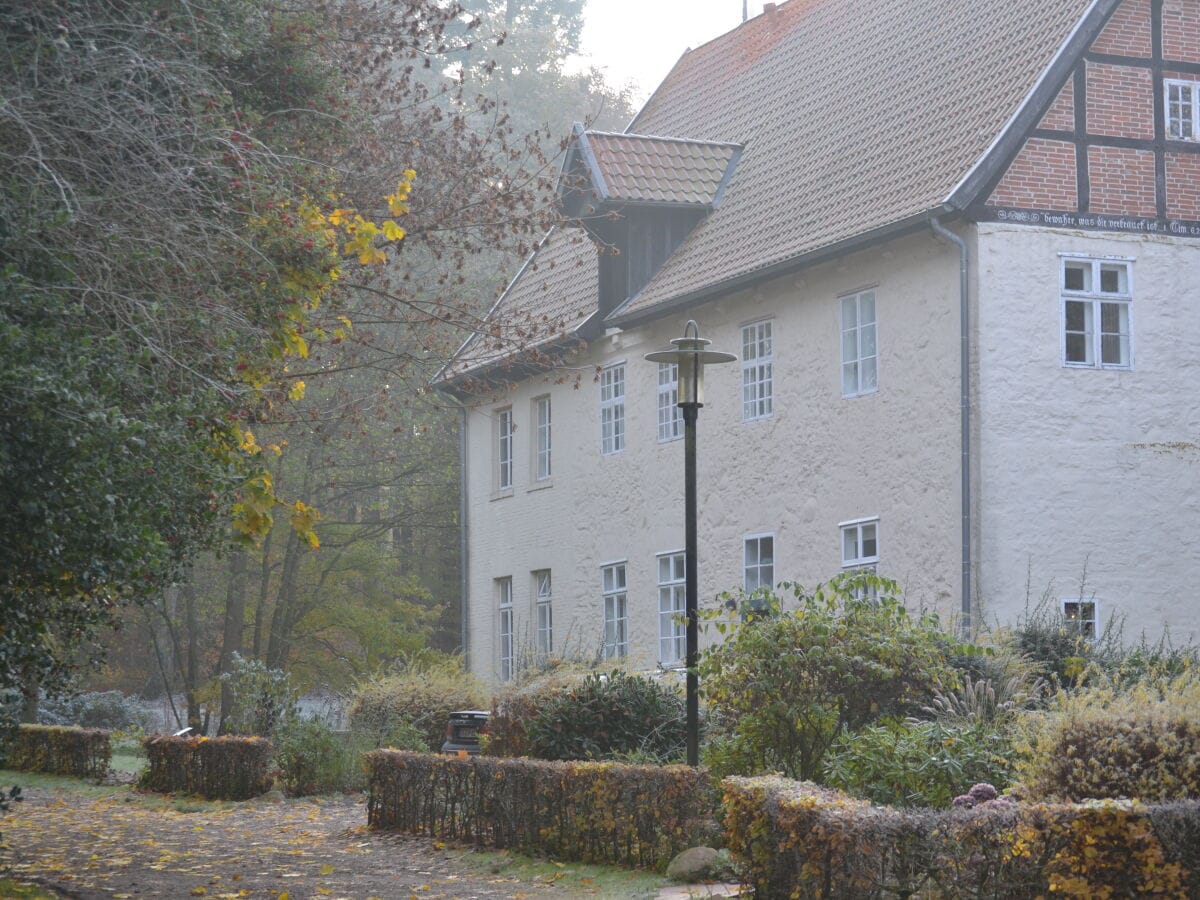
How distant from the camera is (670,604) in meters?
24.4

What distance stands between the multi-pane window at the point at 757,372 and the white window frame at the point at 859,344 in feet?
5.32

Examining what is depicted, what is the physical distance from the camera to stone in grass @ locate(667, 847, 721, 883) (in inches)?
432

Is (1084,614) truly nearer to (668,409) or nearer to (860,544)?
(860,544)

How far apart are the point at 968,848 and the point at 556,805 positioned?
5.27 m

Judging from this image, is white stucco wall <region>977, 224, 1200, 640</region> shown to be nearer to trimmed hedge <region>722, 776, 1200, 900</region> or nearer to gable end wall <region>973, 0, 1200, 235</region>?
gable end wall <region>973, 0, 1200, 235</region>

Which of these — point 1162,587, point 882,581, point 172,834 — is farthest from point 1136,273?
point 172,834

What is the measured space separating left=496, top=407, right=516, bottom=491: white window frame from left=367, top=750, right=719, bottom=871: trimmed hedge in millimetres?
15361

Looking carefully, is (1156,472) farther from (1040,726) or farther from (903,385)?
(1040,726)

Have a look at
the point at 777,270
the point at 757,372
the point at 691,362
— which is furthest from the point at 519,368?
the point at 691,362

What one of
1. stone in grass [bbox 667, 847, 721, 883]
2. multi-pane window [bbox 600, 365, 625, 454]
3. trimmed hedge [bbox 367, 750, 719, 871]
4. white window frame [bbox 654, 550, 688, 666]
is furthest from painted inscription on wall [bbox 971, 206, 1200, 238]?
stone in grass [bbox 667, 847, 721, 883]

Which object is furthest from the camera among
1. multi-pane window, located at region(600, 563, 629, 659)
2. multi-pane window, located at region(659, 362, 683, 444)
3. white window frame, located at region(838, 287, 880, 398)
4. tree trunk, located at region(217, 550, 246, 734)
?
tree trunk, located at region(217, 550, 246, 734)

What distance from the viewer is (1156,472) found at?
18906mm

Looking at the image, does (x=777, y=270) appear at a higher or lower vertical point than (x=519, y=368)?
higher

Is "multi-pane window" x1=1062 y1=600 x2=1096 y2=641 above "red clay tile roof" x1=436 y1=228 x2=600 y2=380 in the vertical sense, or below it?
below
